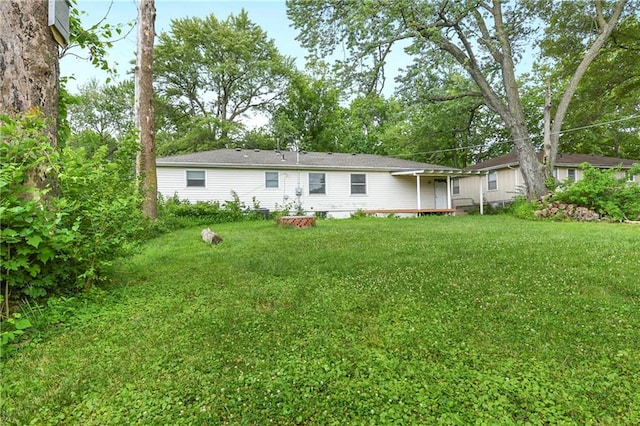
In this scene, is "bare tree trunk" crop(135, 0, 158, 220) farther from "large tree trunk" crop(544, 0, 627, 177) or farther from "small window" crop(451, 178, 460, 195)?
"small window" crop(451, 178, 460, 195)

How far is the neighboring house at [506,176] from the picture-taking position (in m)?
16.2

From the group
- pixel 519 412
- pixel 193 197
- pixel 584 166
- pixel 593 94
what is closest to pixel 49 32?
pixel 519 412

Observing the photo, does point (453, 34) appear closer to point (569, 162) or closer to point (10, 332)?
point (569, 162)

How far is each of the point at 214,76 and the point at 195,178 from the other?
47.7 feet

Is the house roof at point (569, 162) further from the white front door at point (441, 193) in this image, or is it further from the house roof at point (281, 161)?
the house roof at point (281, 161)

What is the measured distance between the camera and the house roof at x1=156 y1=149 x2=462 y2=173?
1301 centimetres

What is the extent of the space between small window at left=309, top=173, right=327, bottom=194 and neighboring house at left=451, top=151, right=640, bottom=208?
26.1 ft

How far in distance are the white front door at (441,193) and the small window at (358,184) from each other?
13.6ft

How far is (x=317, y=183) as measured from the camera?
1452 centimetres

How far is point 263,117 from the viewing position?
2611 centimetres

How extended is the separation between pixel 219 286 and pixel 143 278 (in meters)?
1.10

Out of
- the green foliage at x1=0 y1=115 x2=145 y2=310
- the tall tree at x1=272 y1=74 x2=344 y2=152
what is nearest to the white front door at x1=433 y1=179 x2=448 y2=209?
the tall tree at x1=272 y1=74 x2=344 y2=152

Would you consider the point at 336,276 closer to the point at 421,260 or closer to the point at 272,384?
the point at 421,260

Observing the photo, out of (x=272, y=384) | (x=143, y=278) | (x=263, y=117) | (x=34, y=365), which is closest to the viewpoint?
(x=272, y=384)
